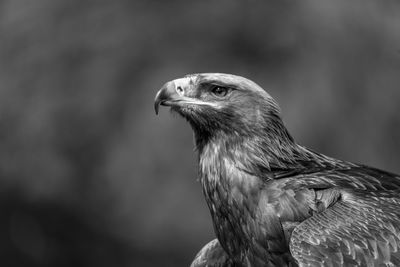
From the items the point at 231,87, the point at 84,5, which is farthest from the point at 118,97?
the point at 231,87

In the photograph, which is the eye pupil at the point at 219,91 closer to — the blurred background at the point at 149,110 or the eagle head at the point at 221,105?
the eagle head at the point at 221,105

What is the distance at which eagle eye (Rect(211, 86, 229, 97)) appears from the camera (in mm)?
5047

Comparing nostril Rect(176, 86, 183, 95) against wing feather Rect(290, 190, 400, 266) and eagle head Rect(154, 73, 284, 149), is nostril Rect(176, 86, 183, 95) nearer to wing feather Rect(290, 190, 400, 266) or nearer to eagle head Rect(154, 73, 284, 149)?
eagle head Rect(154, 73, 284, 149)

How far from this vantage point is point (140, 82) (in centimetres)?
916

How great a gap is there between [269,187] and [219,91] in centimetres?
74

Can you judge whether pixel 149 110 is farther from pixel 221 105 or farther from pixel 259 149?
pixel 259 149

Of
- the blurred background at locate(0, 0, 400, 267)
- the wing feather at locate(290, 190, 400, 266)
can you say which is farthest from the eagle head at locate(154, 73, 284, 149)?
the blurred background at locate(0, 0, 400, 267)

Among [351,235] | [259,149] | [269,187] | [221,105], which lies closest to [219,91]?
[221,105]

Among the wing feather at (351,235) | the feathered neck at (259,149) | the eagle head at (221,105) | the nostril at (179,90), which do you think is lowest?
the wing feather at (351,235)

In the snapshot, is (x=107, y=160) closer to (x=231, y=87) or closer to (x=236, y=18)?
(x=236, y=18)

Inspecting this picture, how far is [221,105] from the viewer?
16.4ft

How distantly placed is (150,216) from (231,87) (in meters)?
3.95

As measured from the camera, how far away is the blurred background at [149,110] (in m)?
8.73

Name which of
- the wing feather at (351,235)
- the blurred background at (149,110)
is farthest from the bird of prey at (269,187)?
the blurred background at (149,110)
